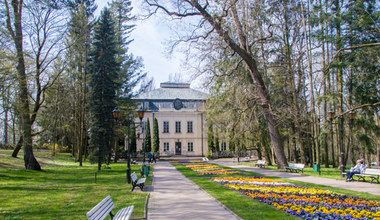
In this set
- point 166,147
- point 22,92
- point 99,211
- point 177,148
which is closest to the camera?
point 99,211

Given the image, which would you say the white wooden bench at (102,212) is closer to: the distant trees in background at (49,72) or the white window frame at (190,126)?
the distant trees in background at (49,72)

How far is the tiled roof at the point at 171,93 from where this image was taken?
48.6 meters

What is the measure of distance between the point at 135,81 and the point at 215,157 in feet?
52.8

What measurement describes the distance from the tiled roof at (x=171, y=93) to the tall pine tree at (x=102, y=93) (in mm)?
25053

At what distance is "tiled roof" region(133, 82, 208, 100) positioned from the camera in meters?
48.6

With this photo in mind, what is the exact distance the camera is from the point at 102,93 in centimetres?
2192

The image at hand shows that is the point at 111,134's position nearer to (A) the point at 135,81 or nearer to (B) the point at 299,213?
(A) the point at 135,81

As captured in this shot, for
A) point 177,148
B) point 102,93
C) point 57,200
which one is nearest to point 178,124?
point 177,148

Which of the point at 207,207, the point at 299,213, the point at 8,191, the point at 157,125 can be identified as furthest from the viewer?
the point at 157,125

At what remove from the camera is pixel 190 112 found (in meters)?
48.1

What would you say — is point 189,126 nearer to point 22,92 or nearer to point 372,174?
point 22,92

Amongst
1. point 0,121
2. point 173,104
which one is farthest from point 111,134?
point 173,104

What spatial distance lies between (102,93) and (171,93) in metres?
28.3

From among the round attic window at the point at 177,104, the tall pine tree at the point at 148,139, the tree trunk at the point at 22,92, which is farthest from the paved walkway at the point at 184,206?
the round attic window at the point at 177,104
